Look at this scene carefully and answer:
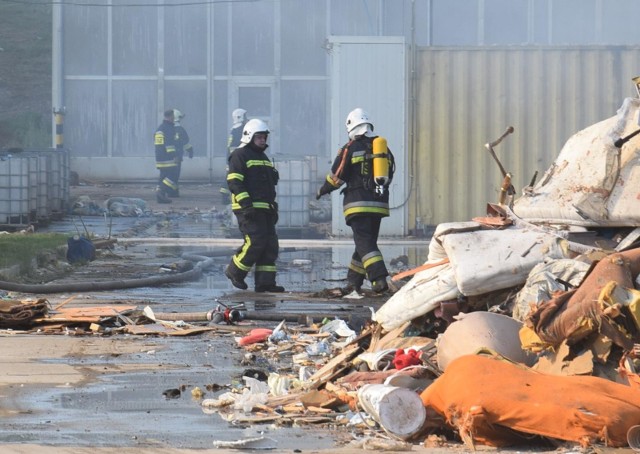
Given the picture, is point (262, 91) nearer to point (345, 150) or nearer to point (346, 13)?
point (346, 13)

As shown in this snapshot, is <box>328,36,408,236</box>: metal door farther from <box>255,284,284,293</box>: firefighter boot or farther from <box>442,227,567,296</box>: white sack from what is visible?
<box>442,227,567,296</box>: white sack

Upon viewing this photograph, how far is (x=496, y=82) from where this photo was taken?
60.7ft

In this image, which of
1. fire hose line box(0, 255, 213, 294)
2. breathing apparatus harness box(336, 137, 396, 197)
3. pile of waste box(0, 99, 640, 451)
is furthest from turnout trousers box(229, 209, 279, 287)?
pile of waste box(0, 99, 640, 451)

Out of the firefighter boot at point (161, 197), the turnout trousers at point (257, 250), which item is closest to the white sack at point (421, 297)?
the turnout trousers at point (257, 250)

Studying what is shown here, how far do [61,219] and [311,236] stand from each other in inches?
181

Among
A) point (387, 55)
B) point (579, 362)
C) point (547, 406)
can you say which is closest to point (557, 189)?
point (579, 362)

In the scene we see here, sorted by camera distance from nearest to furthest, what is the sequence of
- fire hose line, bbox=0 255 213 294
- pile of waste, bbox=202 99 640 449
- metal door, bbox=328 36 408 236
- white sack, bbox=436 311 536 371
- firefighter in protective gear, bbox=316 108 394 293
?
pile of waste, bbox=202 99 640 449, white sack, bbox=436 311 536 371, fire hose line, bbox=0 255 213 294, firefighter in protective gear, bbox=316 108 394 293, metal door, bbox=328 36 408 236

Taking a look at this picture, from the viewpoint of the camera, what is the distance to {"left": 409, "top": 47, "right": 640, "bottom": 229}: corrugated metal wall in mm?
18453

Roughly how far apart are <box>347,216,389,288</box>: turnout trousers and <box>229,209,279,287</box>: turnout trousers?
867 millimetres

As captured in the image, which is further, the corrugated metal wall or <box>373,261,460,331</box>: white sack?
the corrugated metal wall

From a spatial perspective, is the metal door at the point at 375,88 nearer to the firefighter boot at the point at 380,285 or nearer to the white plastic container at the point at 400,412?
the firefighter boot at the point at 380,285

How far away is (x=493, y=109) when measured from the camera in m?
18.6

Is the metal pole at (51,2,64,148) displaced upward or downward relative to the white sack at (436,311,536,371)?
upward

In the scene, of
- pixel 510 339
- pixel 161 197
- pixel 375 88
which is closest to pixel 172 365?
pixel 510 339
